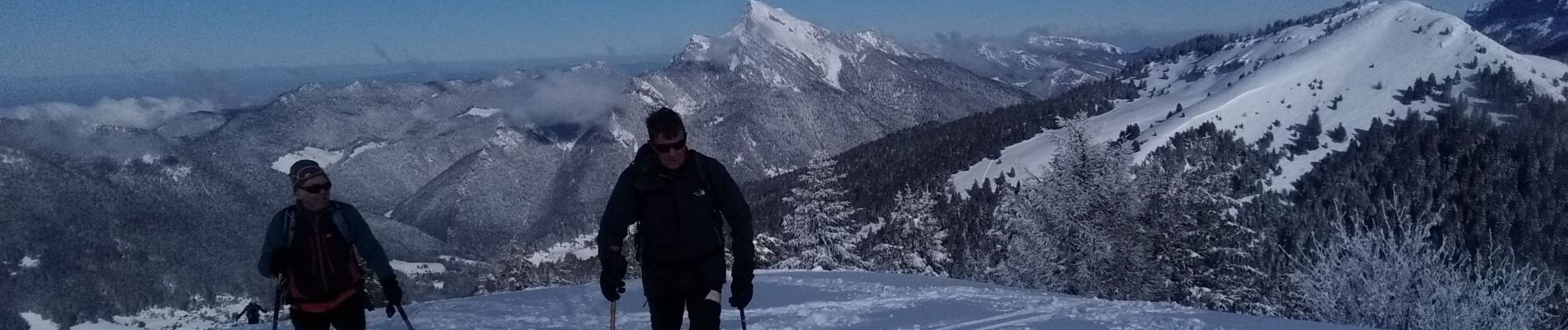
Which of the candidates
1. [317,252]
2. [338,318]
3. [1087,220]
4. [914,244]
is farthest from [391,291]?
[914,244]

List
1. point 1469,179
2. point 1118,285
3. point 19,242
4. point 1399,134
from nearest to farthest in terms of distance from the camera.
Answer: point 1118,285 → point 1469,179 → point 1399,134 → point 19,242

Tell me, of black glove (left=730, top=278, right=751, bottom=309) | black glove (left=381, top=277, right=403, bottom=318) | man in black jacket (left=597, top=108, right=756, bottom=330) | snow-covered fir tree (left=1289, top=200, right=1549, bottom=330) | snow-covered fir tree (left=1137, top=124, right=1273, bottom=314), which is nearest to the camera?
man in black jacket (left=597, top=108, right=756, bottom=330)

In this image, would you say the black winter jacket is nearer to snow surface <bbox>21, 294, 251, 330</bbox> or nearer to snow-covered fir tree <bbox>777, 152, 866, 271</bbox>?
snow-covered fir tree <bbox>777, 152, 866, 271</bbox>

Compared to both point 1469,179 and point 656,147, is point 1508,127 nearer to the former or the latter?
point 1469,179

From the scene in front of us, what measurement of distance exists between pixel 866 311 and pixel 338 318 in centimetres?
602

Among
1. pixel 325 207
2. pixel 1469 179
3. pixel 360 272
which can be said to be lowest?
pixel 1469 179

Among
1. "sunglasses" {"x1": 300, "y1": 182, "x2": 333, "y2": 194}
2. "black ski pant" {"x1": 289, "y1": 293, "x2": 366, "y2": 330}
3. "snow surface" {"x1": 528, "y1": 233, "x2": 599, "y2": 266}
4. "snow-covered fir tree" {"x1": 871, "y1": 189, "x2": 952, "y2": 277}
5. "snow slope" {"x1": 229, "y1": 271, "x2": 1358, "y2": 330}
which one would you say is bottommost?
"snow surface" {"x1": 528, "y1": 233, "x2": 599, "y2": 266}

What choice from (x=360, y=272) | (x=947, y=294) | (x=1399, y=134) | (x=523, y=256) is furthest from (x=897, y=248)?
(x=1399, y=134)

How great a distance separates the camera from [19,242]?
13800 centimetres

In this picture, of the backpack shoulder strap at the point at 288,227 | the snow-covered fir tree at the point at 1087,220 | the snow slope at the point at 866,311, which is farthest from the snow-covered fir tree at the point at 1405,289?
the backpack shoulder strap at the point at 288,227

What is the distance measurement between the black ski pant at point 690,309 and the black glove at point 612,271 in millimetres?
239

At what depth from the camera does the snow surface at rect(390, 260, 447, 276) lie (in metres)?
138

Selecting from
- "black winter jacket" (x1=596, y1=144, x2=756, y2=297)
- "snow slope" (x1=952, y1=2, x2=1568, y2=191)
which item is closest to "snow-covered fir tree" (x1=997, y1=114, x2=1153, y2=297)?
"black winter jacket" (x1=596, y1=144, x2=756, y2=297)

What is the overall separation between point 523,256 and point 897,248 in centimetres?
2166
